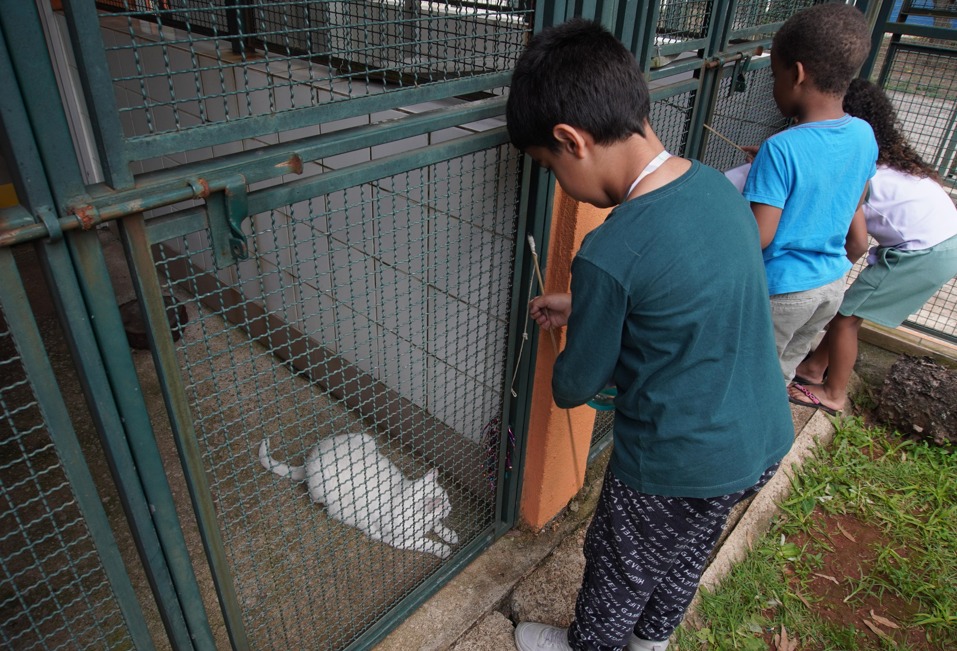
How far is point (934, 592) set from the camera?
255 centimetres

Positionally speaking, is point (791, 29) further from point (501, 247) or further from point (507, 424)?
point (507, 424)

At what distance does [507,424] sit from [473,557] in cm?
58

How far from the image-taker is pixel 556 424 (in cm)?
241

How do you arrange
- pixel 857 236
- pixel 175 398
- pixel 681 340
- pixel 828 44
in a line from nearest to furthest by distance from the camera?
pixel 175 398, pixel 681 340, pixel 828 44, pixel 857 236

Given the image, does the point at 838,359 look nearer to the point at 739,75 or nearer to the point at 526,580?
the point at 739,75

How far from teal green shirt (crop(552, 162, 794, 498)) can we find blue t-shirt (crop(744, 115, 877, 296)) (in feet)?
2.41

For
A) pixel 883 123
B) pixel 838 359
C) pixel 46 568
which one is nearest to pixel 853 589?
pixel 838 359

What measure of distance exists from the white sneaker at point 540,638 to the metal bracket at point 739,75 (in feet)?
7.25

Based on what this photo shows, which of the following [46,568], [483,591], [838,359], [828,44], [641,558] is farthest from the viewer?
[838,359]

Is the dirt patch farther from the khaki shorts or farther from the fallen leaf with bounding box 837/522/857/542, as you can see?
the khaki shorts

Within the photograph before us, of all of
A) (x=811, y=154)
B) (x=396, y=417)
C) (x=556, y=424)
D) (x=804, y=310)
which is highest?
(x=811, y=154)

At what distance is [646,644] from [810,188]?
1.58 metres

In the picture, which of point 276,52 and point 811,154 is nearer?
point 811,154

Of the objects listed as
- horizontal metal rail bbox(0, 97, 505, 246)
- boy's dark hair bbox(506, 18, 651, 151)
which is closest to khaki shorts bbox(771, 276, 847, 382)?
boy's dark hair bbox(506, 18, 651, 151)
